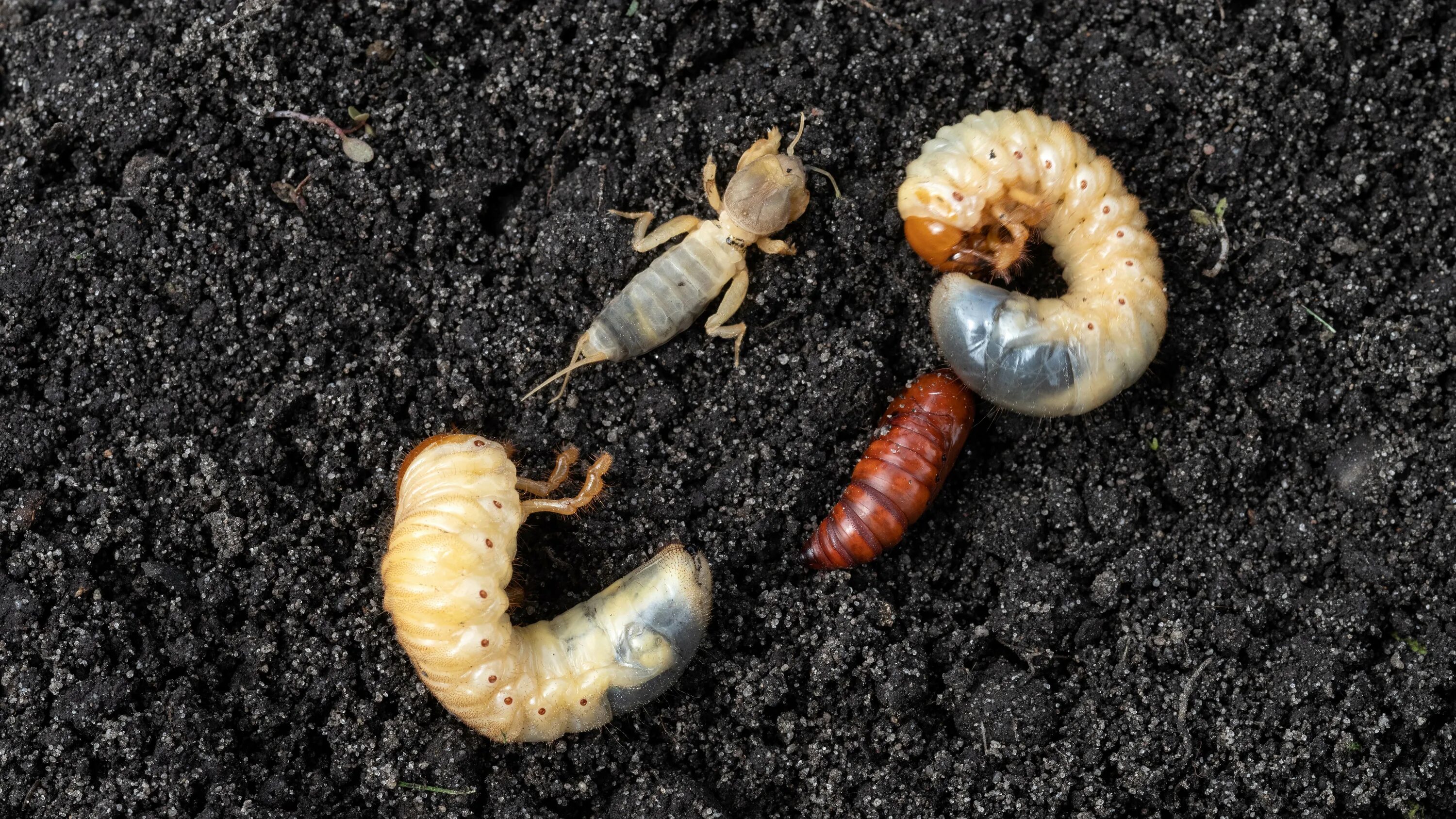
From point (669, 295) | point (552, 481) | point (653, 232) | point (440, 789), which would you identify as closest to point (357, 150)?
point (653, 232)

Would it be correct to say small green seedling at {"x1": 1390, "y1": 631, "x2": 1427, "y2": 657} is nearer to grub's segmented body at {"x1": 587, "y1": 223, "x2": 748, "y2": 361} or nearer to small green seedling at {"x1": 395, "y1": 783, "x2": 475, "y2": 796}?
grub's segmented body at {"x1": 587, "y1": 223, "x2": 748, "y2": 361}

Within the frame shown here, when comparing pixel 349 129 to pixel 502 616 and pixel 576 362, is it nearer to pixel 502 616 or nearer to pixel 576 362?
pixel 576 362

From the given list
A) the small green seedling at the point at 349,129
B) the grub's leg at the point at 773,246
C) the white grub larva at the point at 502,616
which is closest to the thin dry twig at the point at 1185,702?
the white grub larva at the point at 502,616

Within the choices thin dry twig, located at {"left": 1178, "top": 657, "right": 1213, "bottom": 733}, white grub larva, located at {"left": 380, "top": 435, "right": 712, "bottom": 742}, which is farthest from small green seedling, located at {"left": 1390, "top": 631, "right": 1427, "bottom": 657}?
white grub larva, located at {"left": 380, "top": 435, "right": 712, "bottom": 742}

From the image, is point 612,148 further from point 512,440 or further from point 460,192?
point 512,440

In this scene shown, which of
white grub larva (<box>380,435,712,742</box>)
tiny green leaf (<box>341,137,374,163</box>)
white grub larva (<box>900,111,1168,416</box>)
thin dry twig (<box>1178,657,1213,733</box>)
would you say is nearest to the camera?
white grub larva (<box>380,435,712,742</box>)

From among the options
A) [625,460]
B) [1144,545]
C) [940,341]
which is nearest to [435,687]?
[625,460]
